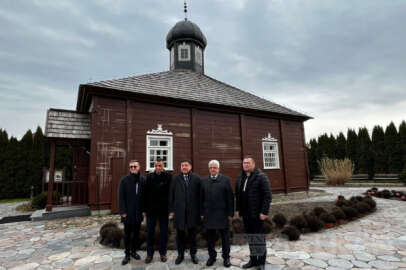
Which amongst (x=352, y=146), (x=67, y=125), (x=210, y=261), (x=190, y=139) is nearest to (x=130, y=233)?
(x=210, y=261)

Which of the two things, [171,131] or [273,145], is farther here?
[273,145]

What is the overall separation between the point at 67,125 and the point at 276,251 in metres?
7.99

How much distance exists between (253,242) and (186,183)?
1.38 meters

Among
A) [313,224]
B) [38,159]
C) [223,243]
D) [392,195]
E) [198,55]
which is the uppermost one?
[198,55]

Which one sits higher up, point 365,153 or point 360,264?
point 365,153

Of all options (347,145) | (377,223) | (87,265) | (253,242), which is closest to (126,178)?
(87,265)

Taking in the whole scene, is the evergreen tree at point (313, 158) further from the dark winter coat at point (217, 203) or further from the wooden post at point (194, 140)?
the dark winter coat at point (217, 203)

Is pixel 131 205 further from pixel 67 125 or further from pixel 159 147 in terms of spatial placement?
pixel 67 125

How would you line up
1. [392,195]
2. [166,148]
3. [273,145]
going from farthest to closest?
[273,145]
[392,195]
[166,148]

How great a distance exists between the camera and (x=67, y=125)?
794 cm

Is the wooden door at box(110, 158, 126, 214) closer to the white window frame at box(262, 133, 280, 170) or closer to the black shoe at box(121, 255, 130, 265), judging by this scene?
the black shoe at box(121, 255, 130, 265)

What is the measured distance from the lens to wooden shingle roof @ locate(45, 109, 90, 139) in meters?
7.56

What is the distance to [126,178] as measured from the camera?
3768 mm

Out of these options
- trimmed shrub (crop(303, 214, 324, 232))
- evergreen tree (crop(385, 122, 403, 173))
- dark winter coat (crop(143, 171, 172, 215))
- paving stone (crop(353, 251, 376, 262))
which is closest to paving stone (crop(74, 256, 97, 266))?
dark winter coat (crop(143, 171, 172, 215))
